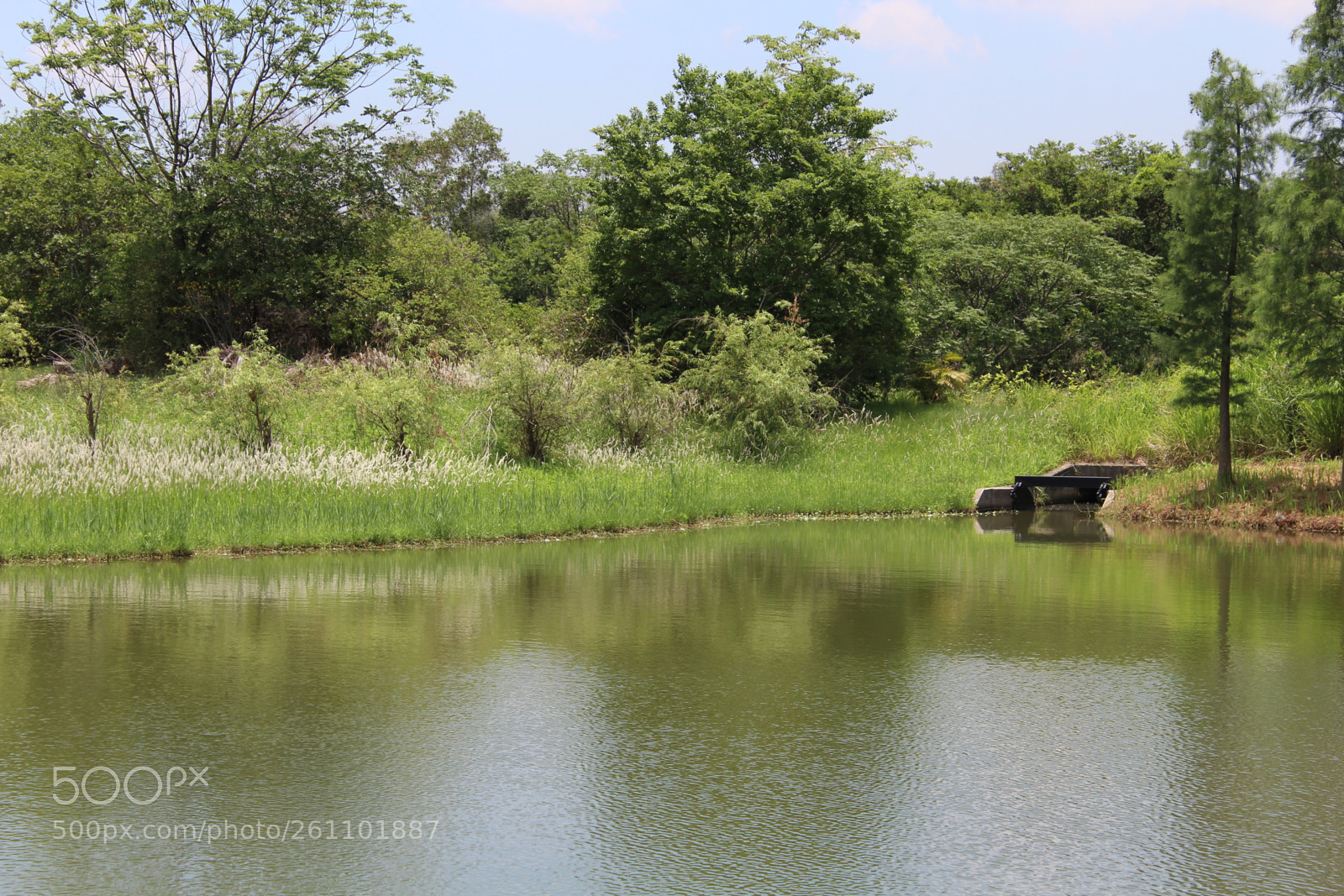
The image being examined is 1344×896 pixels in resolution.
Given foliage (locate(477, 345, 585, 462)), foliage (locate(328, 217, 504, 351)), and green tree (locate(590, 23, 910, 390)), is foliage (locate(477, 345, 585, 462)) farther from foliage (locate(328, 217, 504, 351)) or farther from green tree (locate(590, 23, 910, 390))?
foliage (locate(328, 217, 504, 351))

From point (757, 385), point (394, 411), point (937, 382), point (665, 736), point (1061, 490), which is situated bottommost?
point (665, 736)

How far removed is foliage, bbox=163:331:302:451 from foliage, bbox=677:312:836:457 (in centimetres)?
991

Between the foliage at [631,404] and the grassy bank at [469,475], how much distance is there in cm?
53

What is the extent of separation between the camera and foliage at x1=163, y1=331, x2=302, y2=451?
63.5 ft

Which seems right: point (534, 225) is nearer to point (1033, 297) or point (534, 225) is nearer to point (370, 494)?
point (1033, 297)

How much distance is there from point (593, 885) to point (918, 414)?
27442 millimetres

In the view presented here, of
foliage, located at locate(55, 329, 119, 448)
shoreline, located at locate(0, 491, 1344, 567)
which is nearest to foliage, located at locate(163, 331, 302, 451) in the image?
foliage, located at locate(55, 329, 119, 448)

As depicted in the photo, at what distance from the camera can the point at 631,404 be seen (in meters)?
24.8

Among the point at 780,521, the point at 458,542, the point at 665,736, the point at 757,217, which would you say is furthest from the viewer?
the point at 757,217

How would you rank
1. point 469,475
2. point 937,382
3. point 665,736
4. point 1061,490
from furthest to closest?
point 937,382 → point 1061,490 → point 469,475 → point 665,736

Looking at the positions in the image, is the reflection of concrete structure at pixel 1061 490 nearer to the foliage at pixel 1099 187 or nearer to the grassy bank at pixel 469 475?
the grassy bank at pixel 469 475

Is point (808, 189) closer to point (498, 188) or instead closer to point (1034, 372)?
point (1034, 372)

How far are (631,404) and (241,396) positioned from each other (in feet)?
27.1

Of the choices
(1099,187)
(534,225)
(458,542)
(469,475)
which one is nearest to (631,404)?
(469,475)
